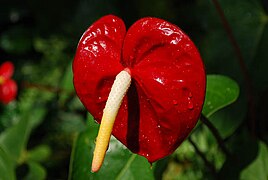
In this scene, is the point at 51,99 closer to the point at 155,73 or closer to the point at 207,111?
the point at 207,111

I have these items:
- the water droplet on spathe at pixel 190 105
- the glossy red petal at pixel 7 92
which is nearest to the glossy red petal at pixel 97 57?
the water droplet on spathe at pixel 190 105

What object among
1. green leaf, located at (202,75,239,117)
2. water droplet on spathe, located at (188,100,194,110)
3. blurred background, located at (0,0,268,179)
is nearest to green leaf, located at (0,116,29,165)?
blurred background, located at (0,0,268,179)

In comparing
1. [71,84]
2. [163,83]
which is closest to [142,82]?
[163,83]

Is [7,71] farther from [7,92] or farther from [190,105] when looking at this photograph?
[190,105]

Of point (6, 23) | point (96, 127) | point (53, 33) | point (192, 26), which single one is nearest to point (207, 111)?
point (96, 127)

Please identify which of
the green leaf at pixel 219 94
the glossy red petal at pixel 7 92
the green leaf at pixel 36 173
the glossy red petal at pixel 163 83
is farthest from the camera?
the glossy red petal at pixel 7 92

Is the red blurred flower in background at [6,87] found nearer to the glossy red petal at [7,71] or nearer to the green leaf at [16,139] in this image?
the glossy red petal at [7,71]

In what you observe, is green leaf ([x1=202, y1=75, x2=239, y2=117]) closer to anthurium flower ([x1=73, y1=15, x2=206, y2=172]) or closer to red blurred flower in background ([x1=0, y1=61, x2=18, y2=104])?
anthurium flower ([x1=73, y1=15, x2=206, y2=172])
